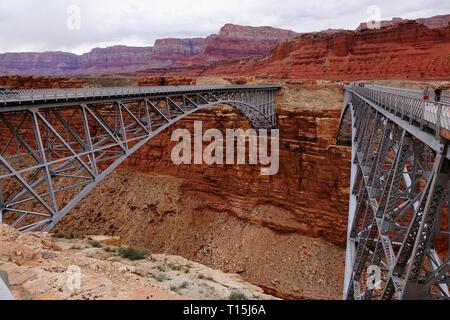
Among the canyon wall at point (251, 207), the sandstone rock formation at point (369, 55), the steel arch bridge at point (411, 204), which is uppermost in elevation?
the sandstone rock formation at point (369, 55)

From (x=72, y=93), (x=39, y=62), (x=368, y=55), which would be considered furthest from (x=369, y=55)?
(x=39, y=62)

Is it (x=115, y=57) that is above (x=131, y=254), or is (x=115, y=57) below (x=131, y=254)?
above

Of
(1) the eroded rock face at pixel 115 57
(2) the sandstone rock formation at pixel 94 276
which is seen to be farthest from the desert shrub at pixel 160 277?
(1) the eroded rock face at pixel 115 57

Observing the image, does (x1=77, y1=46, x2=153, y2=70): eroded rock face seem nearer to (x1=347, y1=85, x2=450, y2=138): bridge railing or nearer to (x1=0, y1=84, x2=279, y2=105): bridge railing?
(x1=0, y1=84, x2=279, y2=105): bridge railing

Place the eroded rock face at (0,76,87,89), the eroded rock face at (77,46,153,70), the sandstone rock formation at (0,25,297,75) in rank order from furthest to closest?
1. the eroded rock face at (77,46,153,70)
2. the sandstone rock formation at (0,25,297,75)
3. the eroded rock face at (0,76,87,89)

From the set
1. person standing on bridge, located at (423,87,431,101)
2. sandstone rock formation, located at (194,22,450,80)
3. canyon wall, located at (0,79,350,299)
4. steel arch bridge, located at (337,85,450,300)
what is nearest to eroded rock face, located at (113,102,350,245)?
canyon wall, located at (0,79,350,299)

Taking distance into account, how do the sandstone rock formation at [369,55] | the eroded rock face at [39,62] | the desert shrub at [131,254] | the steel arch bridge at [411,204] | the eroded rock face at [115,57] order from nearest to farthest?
the steel arch bridge at [411,204], the desert shrub at [131,254], the sandstone rock formation at [369,55], the eroded rock face at [115,57], the eroded rock face at [39,62]

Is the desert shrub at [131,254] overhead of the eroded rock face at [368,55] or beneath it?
beneath

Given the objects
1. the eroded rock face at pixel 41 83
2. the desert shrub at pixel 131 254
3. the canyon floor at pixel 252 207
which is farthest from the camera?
the eroded rock face at pixel 41 83

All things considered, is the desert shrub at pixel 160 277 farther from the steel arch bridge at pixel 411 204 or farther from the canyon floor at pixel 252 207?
the canyon floor at pixel 252 207

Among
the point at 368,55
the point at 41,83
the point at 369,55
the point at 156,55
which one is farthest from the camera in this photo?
the point at 156,55

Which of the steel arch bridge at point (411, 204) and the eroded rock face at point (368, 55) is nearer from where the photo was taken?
the steel arch bridge at point (411, 204)

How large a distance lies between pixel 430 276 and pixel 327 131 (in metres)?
25.2

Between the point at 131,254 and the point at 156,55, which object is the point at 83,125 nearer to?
the point at 131,254
